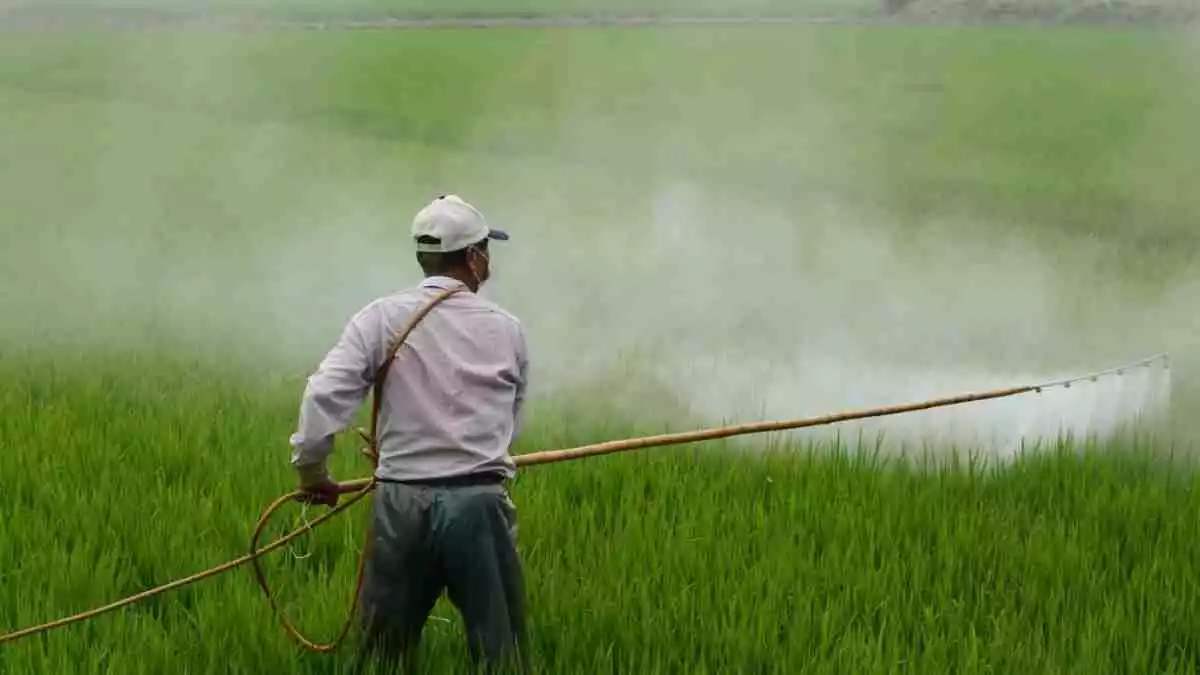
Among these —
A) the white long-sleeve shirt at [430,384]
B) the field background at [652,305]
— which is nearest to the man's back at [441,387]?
the white long-sleeve shirt at [430,384]

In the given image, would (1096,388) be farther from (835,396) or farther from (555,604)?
(555,604)

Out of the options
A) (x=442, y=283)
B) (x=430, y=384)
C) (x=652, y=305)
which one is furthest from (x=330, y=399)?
(x=652, y=305)

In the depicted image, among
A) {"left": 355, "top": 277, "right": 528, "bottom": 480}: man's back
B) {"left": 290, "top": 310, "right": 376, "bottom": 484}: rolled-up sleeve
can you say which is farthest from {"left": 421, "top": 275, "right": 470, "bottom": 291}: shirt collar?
{"left": 290, "top": 310, "right": 376, "bottom": 484}: rolled-up sleeve

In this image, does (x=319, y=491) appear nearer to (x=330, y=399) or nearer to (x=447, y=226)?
(x=330, y=399)

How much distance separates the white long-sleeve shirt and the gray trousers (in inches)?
2.0

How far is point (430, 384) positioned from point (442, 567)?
1.12ft

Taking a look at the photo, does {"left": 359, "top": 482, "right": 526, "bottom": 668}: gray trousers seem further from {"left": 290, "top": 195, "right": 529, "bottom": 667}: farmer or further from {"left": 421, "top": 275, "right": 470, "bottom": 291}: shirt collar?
{"left": 421, "top": 275, "right": 470, "bottom": 291}: shirt collar

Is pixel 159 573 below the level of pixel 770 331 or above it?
below

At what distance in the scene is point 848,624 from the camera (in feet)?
10.4

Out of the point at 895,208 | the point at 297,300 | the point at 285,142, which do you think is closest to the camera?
the point at 297,300

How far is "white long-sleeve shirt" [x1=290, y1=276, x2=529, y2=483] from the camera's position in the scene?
2.76 m

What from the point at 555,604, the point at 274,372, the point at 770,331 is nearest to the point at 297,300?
the point at 274,372

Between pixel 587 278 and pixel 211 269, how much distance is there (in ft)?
7.82

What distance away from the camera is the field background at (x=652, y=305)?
3322 millimetres
